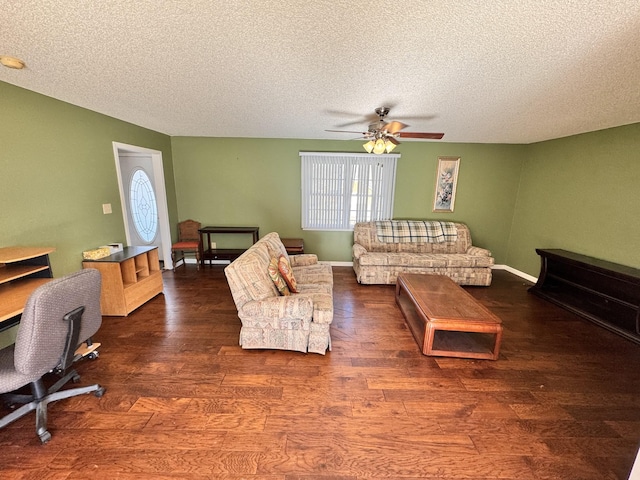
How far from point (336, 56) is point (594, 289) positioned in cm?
397

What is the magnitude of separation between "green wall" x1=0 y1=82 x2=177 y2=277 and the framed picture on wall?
510cm

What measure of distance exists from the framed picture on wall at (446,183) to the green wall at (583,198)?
124 centimetres

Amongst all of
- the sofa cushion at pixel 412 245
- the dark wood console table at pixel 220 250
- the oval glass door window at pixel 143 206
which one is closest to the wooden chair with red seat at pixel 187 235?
the dark wood console table at pixel 220 250

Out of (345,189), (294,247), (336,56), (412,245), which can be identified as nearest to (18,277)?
(336,56)

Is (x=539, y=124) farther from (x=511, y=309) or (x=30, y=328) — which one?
(x=30, y=328)

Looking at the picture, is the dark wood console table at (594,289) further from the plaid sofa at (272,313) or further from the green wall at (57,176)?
the green wall at (57,176)

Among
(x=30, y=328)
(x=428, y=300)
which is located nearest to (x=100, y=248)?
(x=30, y=328)

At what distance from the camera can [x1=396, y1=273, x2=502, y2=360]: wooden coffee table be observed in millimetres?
2127

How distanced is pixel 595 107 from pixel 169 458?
4564 millimetres

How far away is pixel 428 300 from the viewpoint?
2.49 meters

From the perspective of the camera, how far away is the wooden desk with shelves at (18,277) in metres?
1.66

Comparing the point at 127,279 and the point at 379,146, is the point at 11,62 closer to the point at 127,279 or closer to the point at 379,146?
the point at 127,279

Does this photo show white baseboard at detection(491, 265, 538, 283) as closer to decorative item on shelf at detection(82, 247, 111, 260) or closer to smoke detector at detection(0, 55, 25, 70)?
decorative item on shelf at detection(82, 247, 111, 260)

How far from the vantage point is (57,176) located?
2453mm
